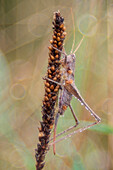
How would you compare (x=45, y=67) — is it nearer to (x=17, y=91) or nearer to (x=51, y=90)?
(x=17, y=91)

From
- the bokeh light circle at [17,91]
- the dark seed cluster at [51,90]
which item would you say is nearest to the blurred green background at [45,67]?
the bokeh light circle at [17,91]

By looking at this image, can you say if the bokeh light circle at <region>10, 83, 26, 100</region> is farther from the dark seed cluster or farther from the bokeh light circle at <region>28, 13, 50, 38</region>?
the dark seed cluster

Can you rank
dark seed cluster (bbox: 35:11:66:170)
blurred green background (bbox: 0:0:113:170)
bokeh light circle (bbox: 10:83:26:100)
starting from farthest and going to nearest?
bokeh light circle (bbox: 10:83:26:100) → blurred green background (bbox: 0:0:113:170) → dark seed cluster (bbox: 35:11:66:170)

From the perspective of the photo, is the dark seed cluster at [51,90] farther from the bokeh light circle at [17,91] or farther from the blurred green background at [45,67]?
the bokeh light circle at [17,91]

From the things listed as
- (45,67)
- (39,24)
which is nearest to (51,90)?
(45,67)

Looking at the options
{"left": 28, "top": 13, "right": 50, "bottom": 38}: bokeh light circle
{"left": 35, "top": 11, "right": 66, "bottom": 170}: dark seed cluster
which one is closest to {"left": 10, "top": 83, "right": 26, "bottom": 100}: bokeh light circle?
{"left": 28, "top": 13, "right": 50, "bottom": 38}: bokeh light circle

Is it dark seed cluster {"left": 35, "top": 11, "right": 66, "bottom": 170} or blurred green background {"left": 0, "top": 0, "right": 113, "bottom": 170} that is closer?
dark seed cluster {"left": 35, "top": 11, "right": 66, "bottom": 170}

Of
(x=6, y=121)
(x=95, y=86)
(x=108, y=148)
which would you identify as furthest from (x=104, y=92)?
(x=6, y=121)
